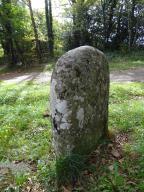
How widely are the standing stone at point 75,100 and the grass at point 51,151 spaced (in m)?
0.36

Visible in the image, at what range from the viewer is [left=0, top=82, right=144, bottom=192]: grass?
420 cm

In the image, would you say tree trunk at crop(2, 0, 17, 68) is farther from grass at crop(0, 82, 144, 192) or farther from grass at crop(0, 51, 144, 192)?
grass at crop(0, 51, 144, 192)

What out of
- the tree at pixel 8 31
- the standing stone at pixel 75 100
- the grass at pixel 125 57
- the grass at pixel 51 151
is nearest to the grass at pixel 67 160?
the grass at pixel 51 151

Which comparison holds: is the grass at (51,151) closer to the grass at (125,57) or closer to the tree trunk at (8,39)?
the grass at (125,57)

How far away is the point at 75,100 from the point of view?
439cm

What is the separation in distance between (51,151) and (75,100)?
1.29m

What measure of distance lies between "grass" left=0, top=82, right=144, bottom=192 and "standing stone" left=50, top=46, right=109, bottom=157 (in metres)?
0.36

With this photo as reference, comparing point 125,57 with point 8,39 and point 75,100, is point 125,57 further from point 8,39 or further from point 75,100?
point 75,100

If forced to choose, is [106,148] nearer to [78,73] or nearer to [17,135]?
[78,73]

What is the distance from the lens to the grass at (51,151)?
13.8 ft

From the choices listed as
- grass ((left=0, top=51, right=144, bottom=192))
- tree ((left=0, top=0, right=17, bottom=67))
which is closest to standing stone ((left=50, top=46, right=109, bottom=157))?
grass ((left=0, top=51, right=144, bottom=192))

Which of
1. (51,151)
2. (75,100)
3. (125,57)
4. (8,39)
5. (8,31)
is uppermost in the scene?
(8,31)

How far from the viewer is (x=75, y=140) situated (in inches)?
175

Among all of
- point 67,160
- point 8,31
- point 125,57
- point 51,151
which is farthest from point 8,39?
point 67,160
